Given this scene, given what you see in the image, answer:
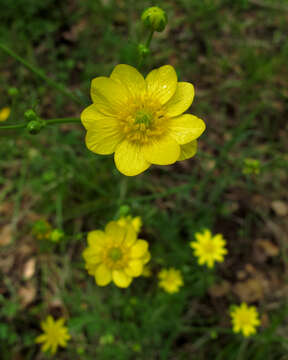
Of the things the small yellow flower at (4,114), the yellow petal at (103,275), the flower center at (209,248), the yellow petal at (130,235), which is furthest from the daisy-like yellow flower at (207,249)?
the small yellow flower at (4,114)

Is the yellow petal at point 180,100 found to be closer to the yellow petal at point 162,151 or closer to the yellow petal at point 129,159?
the yellow petal at point 162,151

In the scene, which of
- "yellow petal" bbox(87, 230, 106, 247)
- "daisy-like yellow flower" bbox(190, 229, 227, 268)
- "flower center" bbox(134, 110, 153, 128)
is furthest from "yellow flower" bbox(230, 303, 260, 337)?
"flower center" bbox(134, 110, 153, 128)

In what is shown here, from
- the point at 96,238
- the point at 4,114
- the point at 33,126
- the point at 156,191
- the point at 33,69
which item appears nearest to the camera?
the point at 33,126

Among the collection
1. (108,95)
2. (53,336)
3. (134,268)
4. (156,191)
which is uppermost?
(156,191)

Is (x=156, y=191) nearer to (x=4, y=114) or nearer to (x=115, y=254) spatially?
(x=115, y=254)

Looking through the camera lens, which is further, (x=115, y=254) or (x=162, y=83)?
(x=115, y=254)

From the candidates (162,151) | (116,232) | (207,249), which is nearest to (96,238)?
(116,232)

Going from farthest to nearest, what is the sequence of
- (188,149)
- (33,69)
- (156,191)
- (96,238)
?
(156,191) → (96,238) → (33,69) → (188,149)
